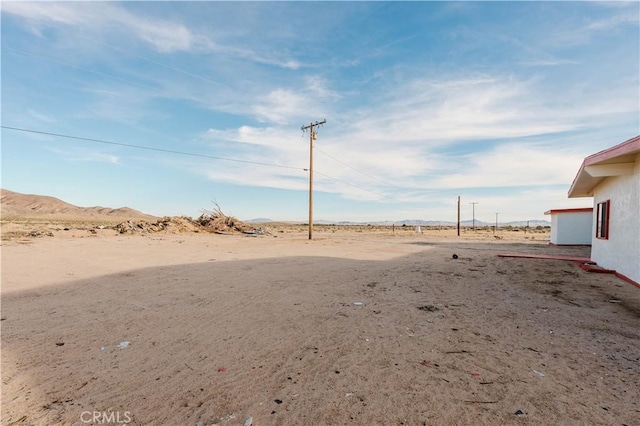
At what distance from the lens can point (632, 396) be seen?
2.88 m

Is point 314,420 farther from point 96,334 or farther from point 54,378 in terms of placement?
point 96,334

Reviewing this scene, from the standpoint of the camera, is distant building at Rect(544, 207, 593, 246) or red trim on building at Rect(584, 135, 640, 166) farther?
distant building at Rect(544, 207, 593, 246)

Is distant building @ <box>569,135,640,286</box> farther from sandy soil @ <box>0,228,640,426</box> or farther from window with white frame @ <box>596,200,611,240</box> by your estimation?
sandy soil @ <box>0,228,640,426</box>

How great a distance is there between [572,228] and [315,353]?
2324 centimetres

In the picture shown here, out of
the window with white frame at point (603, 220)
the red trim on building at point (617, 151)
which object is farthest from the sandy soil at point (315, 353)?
the window with white frame at point (603, 220)

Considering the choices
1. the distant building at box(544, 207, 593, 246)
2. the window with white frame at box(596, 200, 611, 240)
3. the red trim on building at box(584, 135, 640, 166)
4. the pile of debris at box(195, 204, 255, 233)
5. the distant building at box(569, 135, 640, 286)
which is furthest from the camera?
the pile of debris at box(195, 204, 255, 233)

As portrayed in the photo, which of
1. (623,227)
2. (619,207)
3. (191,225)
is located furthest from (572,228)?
(191,225)

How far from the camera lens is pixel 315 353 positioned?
3711mm

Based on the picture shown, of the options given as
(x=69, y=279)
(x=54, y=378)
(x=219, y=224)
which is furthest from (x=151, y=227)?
(x=54, y=378)

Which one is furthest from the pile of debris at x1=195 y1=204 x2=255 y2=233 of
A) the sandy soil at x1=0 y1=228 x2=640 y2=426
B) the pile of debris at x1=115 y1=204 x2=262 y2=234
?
the sandy soil at x1=0 y1=228 x2=640 y2=426

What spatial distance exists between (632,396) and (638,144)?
20.4 ft

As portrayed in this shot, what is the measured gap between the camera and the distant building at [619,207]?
7.54 meters

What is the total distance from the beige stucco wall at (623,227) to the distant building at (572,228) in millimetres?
11121

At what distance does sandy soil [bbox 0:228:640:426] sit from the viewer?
8.72ft
